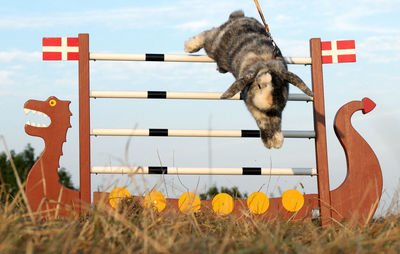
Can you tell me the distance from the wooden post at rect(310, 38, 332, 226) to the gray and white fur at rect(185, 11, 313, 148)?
50cm

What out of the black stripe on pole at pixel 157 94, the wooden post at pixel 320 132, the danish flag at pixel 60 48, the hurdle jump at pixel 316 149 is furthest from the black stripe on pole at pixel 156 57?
the wooden post at pixel 320 132

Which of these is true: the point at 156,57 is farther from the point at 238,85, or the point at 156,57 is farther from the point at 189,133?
the point at 238,85

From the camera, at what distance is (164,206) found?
12.6 ft

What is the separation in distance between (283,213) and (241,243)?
7.34 feet

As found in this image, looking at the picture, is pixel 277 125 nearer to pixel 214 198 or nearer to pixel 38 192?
pixel 214 198

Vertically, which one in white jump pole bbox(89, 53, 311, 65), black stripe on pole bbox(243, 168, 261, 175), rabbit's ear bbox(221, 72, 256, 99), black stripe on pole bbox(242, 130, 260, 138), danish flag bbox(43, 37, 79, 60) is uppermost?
danish flag bbox(43, 37, 79, 60)

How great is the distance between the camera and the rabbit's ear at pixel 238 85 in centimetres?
351

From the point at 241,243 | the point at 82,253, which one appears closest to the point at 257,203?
the point at 241,243

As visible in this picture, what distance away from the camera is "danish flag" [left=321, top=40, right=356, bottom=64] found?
4.48m

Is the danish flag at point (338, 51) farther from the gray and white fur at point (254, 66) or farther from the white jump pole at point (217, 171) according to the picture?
the white jump pole at point (217, 171)

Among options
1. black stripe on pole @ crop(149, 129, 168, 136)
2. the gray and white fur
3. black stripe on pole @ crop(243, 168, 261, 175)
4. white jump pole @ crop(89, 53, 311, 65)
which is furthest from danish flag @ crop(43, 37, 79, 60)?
black stripe on pole @ crop(243, 168, 261, 175)

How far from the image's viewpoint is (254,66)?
12.4 feet

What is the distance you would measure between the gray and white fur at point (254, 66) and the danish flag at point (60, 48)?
1218 millimetres

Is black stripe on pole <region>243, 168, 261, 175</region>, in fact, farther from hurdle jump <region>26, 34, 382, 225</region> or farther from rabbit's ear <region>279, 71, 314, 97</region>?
rabbit's ear <region>279, 71, 314, 97</region>
